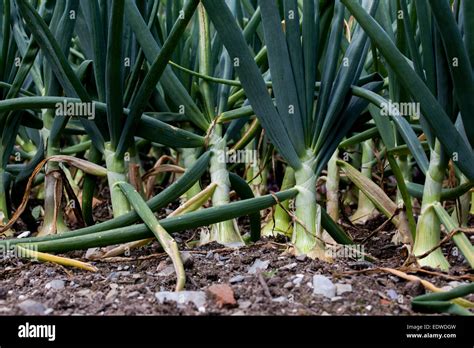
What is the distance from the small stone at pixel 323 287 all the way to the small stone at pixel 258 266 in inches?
5.7

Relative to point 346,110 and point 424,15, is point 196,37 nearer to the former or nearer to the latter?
point 346,110

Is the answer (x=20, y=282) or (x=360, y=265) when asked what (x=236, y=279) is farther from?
(x=20, y=282)

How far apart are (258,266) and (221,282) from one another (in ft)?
0.36

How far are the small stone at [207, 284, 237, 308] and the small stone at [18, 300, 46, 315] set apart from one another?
0.30 meters

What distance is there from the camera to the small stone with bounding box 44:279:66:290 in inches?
55.7

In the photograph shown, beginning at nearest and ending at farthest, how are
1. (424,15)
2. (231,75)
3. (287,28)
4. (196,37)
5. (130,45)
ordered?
(424,15), (287,28), (130,45), (231,75), (196,37)

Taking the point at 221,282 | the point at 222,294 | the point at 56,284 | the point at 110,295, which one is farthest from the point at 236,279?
the point at 56,284

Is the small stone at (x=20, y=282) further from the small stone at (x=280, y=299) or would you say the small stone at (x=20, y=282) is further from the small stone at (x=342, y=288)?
the small stone at (x=342, y=288)

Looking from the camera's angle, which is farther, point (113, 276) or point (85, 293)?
point (113, 276)

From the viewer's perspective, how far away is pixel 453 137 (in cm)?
141

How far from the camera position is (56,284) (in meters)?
1.42

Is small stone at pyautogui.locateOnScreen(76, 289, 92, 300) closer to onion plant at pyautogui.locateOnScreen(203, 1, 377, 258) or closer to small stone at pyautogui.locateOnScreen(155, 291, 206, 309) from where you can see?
small stone at pyautogui.locateOnScreen(155, 291, 206, 309)

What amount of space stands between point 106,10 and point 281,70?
458mm
